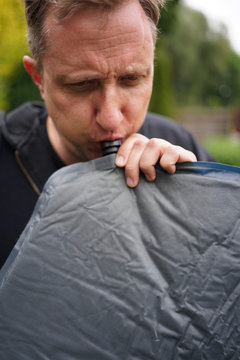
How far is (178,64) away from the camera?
2958 centimetres

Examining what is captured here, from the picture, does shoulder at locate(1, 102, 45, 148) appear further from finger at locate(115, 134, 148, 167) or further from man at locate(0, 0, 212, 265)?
finger at locate(115, 134, 148, 167)

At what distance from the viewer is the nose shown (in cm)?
152

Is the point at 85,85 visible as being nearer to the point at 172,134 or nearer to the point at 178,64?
the point at 172,134

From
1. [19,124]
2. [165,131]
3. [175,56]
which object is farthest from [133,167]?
[175,56]

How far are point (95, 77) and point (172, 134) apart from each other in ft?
3.46

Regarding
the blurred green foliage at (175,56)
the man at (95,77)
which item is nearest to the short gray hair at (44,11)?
the man at (95,77)

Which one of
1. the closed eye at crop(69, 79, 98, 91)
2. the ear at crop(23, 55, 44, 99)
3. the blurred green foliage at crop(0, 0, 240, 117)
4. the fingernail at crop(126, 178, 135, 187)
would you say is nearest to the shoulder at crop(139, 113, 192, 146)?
the ear at crop(23, 55, 44, 99)

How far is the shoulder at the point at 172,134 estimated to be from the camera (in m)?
2.39

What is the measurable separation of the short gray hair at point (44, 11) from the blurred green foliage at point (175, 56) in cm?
195

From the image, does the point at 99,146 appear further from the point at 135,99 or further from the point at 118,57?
the point at 118,57

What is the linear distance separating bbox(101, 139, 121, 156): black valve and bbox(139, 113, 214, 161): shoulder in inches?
32.3

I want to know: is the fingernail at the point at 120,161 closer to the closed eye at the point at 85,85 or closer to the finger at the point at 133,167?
the finger at the point at 133,167

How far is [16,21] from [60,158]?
2.44 m

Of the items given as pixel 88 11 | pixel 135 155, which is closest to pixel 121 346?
pixel 135 155
